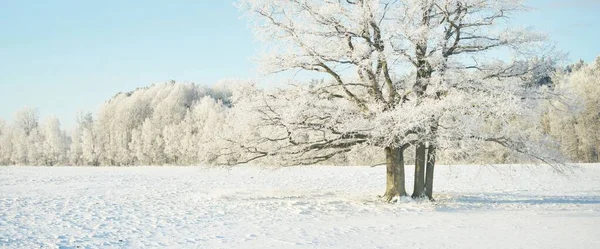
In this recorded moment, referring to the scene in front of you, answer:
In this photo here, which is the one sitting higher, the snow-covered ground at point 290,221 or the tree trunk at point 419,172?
the tree trunk at point 419,172

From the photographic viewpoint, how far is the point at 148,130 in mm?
69750

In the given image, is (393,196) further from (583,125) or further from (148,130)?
(148,130)

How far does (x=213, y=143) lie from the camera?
18.1m

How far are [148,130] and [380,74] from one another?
56.8m

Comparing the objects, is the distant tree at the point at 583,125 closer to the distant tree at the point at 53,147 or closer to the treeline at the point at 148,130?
the treeline at the point at 148,130

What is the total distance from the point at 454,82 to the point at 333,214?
19.6 feet

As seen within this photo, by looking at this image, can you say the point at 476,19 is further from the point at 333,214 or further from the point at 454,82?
the point at 333,214

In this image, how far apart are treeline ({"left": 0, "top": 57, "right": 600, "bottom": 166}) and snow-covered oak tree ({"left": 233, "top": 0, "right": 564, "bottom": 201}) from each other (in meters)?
34.6

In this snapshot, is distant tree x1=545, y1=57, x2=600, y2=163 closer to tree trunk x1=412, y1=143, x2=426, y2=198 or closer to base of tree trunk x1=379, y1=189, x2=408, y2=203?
tree trunk x1=412, y1=143, x2=426, y2=198

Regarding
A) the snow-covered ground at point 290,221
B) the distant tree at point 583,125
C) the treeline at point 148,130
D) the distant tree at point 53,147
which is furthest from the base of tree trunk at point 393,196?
the distant tree at point 53,147

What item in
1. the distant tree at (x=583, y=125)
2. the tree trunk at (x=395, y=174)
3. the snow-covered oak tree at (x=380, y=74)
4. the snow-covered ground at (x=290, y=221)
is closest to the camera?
the snow-covered ground at (x=290, y=221)

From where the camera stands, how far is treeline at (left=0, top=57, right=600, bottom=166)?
51.0m

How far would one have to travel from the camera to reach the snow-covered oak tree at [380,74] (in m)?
16.2

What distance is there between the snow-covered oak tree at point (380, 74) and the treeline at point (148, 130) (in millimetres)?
34605
